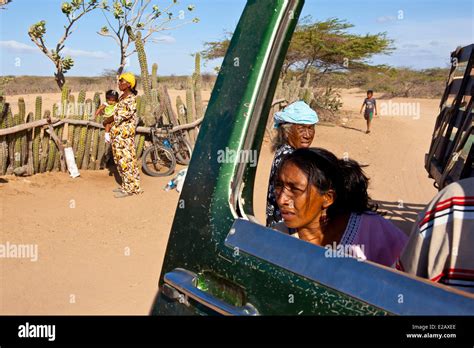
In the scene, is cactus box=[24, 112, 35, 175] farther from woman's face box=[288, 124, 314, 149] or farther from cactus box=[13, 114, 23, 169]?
woman's face box=[288, 124, 314, 149]

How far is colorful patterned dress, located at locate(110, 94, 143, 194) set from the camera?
24.0 feet

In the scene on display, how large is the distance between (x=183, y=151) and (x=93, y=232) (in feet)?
13.5

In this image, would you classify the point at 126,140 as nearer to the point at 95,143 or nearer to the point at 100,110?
the point at 100,110

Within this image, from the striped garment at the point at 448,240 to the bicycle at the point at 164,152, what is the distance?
25.7 feet

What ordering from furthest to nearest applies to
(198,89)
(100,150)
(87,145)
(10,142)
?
(198,89) → (100,150) → (87,145) → (10,142)

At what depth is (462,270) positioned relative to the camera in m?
1.18

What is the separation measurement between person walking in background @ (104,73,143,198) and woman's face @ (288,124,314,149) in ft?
14.9

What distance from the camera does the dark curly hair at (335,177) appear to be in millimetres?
1837

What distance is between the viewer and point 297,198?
1.84 meters

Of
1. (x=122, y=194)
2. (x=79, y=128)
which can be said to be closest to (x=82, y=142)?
(x=79, y=128)

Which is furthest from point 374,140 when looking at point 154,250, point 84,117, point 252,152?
point 252,152

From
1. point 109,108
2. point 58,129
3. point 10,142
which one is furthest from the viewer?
point 58,129

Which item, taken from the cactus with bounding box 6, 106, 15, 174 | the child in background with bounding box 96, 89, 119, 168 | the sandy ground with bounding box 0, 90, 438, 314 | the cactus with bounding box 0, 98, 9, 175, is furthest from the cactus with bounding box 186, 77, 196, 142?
the cactus with bounding box 0, 98, 9, 175

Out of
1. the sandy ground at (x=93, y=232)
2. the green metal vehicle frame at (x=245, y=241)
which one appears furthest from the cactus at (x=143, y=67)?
the green metal vehicle frame at (x=245, y=241)
